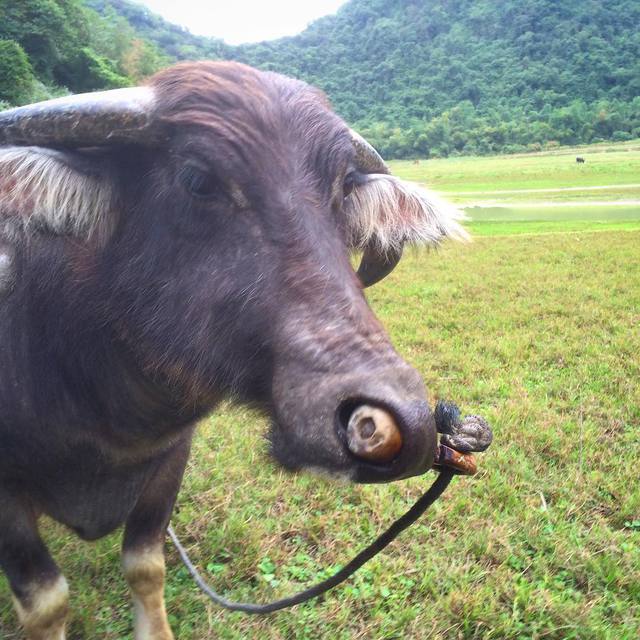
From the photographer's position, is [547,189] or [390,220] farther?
[547,189]

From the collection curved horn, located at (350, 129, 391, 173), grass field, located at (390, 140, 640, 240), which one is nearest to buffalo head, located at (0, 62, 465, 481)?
curved horn, located at (350, 129, 391, 173)

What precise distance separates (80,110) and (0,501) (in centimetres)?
133

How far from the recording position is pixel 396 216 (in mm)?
1918

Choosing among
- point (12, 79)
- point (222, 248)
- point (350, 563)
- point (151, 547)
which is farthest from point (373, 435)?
point (12, 79)

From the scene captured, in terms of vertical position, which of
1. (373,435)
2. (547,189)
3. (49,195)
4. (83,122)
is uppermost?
(83,122)

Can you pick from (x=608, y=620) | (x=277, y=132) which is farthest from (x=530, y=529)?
(x=277, y=132)

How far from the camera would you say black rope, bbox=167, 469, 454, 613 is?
53.5 inches

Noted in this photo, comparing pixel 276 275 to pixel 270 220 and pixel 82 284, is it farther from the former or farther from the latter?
pixel 82 284

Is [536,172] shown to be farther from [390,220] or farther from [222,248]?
[222,248]

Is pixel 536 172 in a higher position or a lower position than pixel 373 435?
lower

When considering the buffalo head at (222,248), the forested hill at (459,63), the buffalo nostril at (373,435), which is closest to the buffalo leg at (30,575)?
the buffalo head at (222,248)

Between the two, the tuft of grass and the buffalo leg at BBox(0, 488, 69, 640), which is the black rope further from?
the buffalo leg at BBox(0, 488, 69, 640)

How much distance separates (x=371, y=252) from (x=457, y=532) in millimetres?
1440

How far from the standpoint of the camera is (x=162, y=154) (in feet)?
4.84
